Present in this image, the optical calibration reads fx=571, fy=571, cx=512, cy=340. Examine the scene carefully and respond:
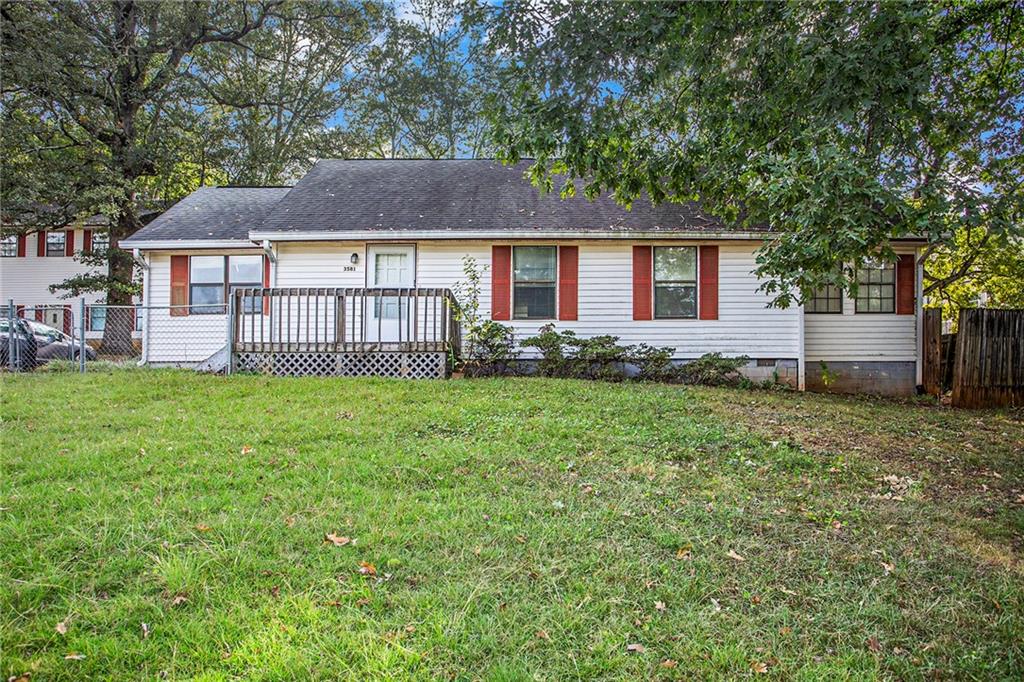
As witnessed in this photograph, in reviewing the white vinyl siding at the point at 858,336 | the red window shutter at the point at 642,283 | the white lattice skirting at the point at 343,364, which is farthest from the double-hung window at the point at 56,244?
the white vinyl siding at the point at 858,336

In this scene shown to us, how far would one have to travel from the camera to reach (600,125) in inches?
221

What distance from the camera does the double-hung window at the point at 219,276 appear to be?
11938 mm

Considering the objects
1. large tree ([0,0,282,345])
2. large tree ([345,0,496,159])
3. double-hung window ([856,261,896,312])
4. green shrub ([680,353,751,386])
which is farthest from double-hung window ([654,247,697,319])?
large tree ([0,0,282,345])

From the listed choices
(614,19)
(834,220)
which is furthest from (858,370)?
(614,19)

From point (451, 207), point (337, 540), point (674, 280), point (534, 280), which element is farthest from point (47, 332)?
point (674, 280)

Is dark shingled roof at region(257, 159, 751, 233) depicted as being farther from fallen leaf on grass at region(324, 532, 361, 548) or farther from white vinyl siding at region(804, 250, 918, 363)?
fallen leaf on grass at region(324, 532, 361, 548)

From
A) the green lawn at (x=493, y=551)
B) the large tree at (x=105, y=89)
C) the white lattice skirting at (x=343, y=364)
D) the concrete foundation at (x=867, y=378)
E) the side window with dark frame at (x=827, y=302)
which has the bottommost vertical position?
the green lawn at (x=493, y=551)

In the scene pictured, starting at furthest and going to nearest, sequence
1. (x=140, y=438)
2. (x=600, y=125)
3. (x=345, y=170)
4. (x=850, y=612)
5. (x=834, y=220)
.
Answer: (x=345, y=170), (x=600, y=125), (x=140, y=438), (x=834, y=220), (x=850, y=612)

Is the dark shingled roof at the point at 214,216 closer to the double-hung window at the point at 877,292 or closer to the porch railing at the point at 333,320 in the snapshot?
the porch railing at the point at 333,320

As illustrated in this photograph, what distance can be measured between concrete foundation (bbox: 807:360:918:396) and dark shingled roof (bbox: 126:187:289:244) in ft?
39.0

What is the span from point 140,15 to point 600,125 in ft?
56.7

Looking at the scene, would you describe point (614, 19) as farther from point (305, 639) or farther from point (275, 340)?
point (275, 340)

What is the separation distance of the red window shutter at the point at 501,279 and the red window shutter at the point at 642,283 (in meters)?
2.41

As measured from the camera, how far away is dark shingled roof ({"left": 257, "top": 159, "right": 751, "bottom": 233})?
1089cm
